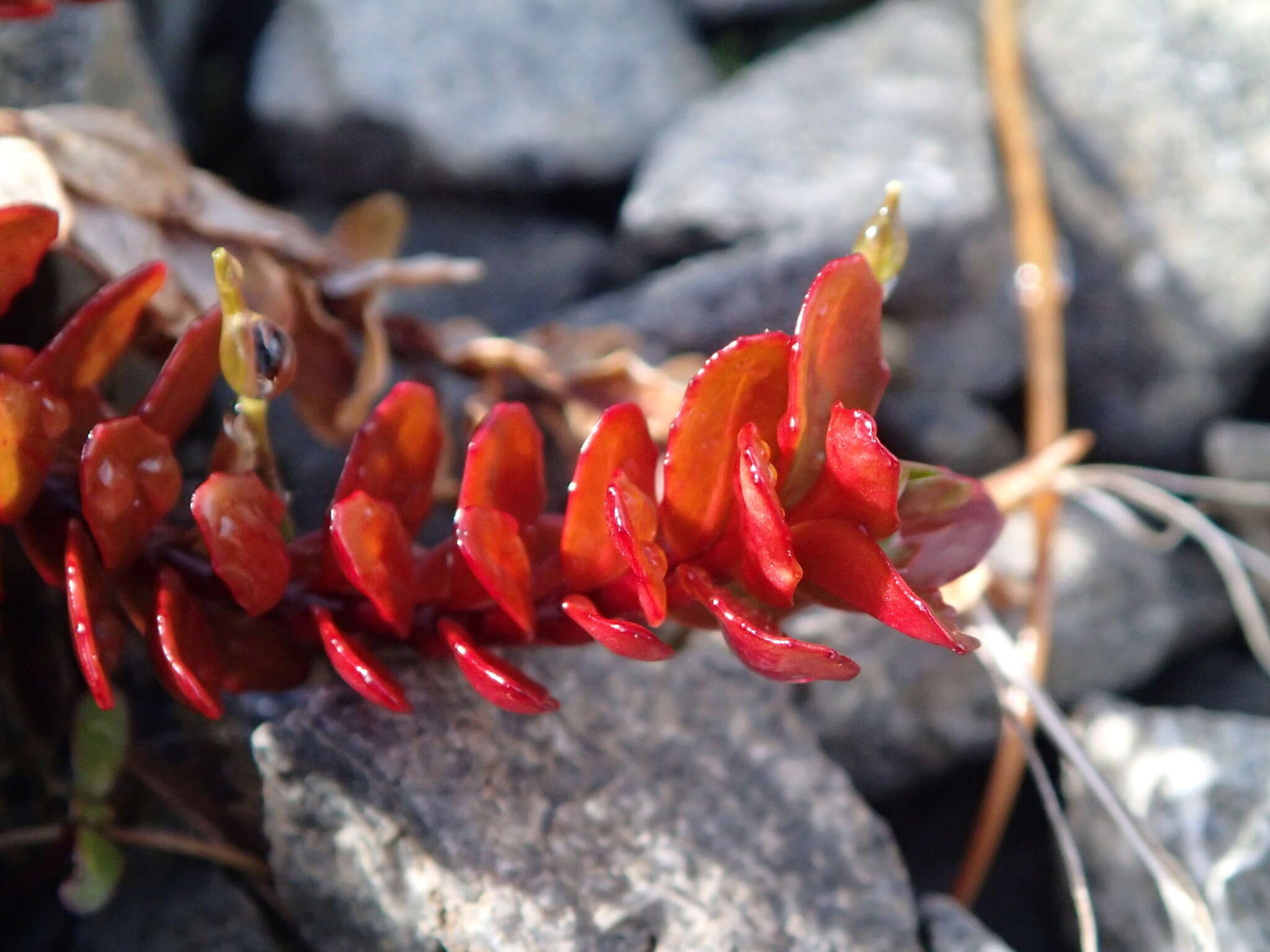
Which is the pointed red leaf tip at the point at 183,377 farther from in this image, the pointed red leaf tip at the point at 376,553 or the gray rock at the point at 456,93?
the gray rock at the point at 456,93

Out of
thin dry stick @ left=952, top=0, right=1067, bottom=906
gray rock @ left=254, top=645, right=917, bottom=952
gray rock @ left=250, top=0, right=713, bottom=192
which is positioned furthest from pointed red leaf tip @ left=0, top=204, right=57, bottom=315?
thin dry stick @ left=952, top=0, right=1067, bottom=906

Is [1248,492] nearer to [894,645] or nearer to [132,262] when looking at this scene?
[894,645]

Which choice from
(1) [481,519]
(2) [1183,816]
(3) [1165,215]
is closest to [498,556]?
(1) [481,519]

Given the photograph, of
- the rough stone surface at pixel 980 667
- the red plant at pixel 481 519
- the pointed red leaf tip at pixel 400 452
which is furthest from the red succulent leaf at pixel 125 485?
the rough stone surface at pixel 980 667

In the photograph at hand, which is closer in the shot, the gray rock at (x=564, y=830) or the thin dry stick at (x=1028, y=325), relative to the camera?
the gray rock at (x=564, y=830)

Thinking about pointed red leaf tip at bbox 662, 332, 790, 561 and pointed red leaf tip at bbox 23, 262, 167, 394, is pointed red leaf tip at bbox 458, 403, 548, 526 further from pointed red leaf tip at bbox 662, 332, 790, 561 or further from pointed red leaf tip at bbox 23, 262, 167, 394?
pointed red leaf tip at bbox 23, 262, 167, 394

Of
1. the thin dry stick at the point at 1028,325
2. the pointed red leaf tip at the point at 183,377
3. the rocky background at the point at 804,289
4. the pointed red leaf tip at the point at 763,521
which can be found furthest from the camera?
the thin dry stick at the point at 1028,325
